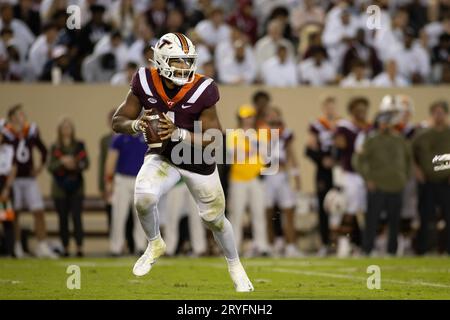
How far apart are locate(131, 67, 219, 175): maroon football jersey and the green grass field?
1072mm

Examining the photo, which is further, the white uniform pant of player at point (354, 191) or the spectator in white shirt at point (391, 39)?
the spectator in white shirt at point (391, 39)

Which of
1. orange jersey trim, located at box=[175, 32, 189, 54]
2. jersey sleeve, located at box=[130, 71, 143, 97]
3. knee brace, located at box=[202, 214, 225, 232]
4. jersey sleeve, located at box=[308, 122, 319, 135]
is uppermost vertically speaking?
orange jersey trim, located at box=[175, 32, 189, 54]

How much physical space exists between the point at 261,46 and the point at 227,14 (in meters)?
1.51

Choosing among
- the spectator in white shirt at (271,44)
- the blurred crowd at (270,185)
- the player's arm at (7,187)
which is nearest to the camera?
the player's arm at (7,187)

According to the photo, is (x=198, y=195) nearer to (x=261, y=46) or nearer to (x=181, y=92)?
(x=181, y=92)

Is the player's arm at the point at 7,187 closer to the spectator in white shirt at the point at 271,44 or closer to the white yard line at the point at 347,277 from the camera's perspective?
the white yard line at the point at 347,277

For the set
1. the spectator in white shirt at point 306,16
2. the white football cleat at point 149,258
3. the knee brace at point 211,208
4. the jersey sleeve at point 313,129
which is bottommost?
the white football cleat at point 149,258

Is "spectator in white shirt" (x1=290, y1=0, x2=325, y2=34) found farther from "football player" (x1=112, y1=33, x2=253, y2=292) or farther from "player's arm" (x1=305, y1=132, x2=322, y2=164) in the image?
"football player" (x1=112, y1=33, x2=253, y2=292)

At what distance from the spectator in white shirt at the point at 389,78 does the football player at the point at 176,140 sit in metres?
8.42

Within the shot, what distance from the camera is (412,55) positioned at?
17766mm

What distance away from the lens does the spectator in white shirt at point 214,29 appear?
17281 mm

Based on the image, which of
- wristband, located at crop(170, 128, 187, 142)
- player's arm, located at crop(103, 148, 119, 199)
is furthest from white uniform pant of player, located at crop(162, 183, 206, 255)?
wristband, located at crop(170, 128, 187, 142)

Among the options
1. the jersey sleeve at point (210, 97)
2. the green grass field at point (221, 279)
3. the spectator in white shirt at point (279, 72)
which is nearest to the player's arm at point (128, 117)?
the jersey sleeve at point (210, 97)

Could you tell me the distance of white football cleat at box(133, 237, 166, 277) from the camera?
880cm
